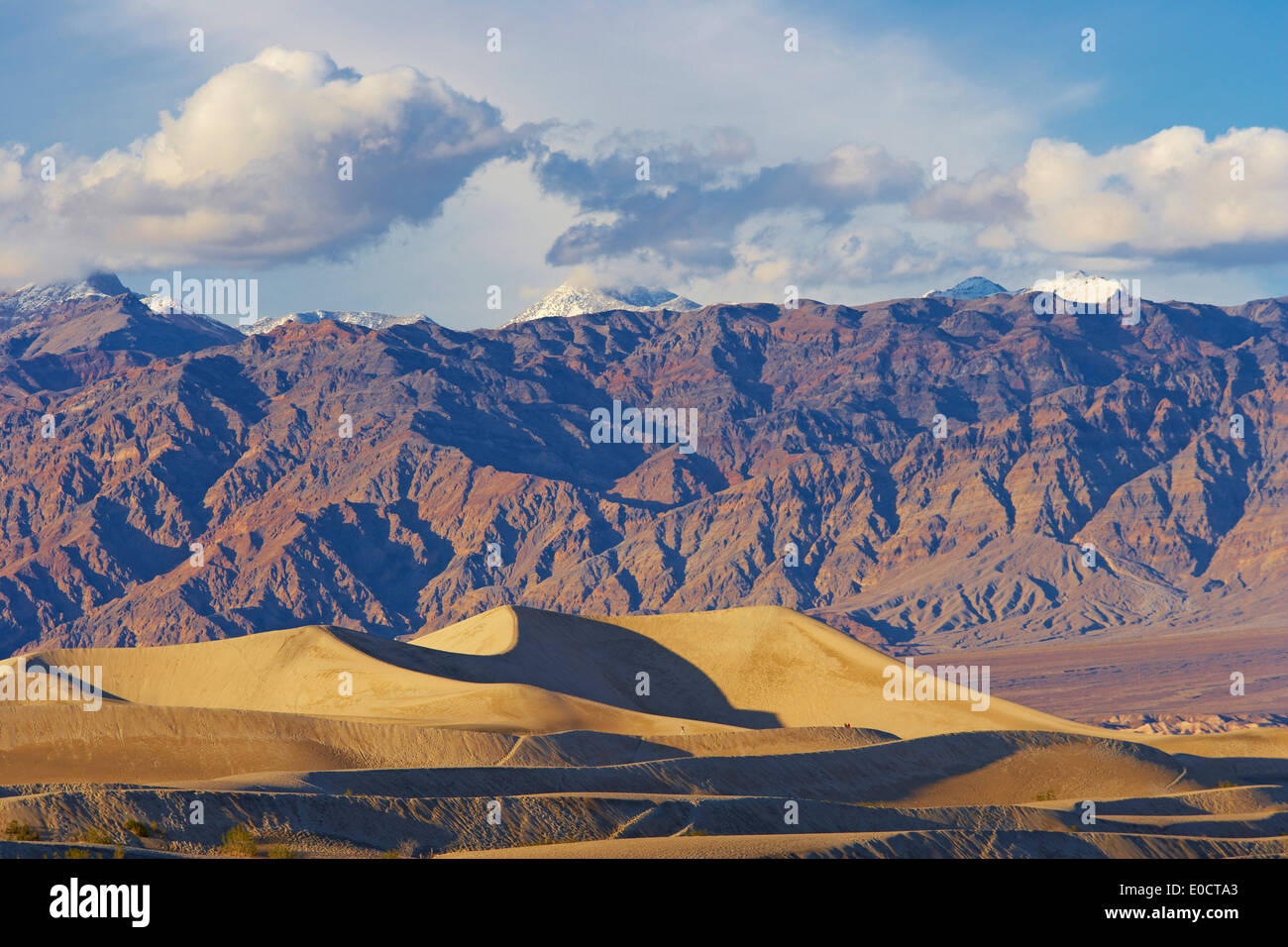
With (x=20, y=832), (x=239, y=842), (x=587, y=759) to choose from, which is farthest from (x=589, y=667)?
(x=20, y=832)

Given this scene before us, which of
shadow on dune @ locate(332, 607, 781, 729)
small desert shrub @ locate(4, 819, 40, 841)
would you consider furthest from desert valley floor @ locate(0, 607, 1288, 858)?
shadow on dune @ locate(332, 607, 781, 729)

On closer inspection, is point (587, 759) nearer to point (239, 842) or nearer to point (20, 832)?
point (239, 842)

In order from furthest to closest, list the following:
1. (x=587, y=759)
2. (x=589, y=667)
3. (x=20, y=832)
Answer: (x=589, y=667), (x=587, y=759), (x=20, y=832)

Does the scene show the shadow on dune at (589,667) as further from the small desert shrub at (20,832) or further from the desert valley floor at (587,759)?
the small desert shrub at (20,832)
